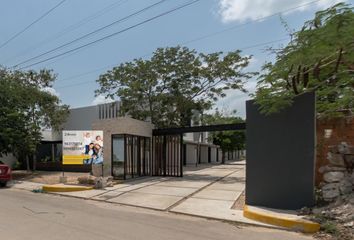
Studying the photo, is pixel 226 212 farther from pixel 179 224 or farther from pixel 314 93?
pixel 314 93

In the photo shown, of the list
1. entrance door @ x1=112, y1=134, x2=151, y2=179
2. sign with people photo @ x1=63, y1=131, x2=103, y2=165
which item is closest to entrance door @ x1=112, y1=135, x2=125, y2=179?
→ entrance door @ x1=112, y1=134, x2=151, y2=179

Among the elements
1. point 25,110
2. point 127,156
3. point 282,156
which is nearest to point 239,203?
point 282,156

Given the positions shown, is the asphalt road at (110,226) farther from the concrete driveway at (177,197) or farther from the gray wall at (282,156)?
the gray wall at (282,156)

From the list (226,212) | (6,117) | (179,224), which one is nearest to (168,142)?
(6,117)

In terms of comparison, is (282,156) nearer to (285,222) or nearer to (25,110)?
(285,222)

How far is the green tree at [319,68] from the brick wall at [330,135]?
0.27 meters

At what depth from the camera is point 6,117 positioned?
25891mm

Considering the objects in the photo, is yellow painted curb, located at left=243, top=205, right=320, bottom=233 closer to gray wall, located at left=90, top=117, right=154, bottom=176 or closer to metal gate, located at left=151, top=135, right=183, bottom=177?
gray wall, located at left=90, top=117, right=154, bottom=176

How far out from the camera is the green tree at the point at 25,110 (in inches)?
1023

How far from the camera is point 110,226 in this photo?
991cm

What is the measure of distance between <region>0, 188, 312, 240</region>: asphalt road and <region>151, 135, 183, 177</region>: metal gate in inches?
518

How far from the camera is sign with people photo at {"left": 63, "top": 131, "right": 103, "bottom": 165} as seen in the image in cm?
2225

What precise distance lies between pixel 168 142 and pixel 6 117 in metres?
9.99

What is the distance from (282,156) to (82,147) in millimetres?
12935
